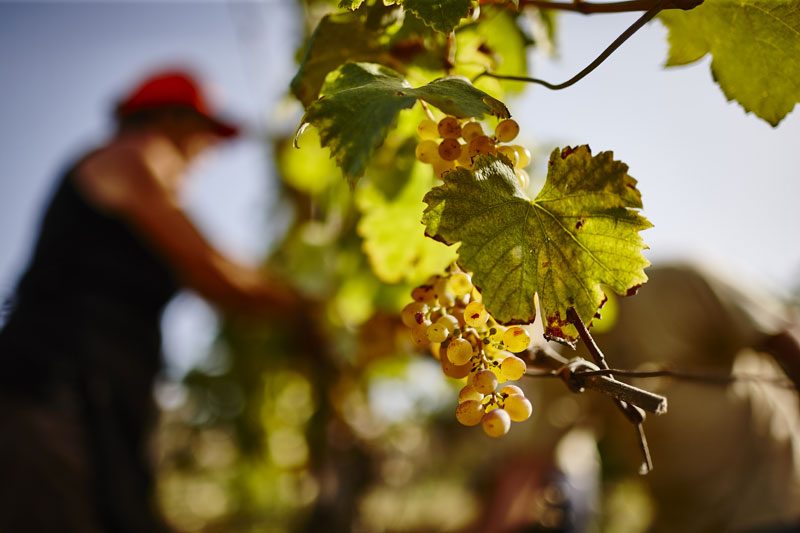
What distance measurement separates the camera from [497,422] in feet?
1.83

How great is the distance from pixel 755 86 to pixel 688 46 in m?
0.11

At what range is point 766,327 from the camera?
1636 millimetres

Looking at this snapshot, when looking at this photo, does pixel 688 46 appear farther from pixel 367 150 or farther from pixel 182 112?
pixel 182 112

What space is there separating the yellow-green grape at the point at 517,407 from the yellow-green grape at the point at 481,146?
263 millimetres

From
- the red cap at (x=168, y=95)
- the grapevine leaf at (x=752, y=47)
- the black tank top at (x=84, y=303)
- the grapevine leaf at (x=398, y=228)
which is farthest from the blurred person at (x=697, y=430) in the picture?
the red cap at (x=168, y=95)

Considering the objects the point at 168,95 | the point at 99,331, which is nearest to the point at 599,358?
the point at 99,331

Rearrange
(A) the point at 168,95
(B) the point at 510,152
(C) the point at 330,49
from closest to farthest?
(B) the point at 510,152
(C) the point at 330,49
(A) the point at 168,95

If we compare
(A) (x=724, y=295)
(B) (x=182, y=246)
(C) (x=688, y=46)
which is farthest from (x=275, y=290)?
(C) (x=688, y=46)

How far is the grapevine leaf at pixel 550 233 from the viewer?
0.54 metres

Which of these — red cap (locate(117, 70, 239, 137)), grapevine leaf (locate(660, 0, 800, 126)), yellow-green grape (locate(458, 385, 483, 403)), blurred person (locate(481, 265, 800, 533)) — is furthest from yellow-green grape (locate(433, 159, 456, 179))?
red cap (locate(117, 70, 239, 137))

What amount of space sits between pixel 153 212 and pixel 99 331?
1.47 feet

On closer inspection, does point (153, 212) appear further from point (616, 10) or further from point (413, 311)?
point (616, 10)

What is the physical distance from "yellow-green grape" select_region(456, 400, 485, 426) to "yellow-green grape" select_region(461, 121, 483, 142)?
0.28 metres

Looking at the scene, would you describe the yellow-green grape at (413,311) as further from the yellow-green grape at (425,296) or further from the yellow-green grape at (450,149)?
the yellow-green grape at (450,149)
